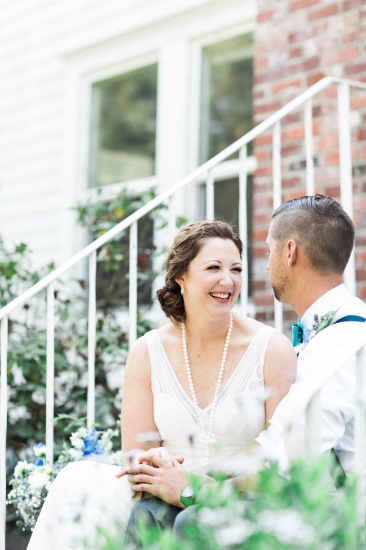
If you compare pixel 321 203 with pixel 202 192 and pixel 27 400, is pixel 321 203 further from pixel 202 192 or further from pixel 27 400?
pixel 202 192

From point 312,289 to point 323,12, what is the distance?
6.86 ft

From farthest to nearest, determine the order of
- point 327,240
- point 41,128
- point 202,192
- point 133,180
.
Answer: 1. point 41,128
2. point 133,180
3. point 202,192
4. point 327,240

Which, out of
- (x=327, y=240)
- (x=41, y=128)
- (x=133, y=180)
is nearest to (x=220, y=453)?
(x=327, y=240)

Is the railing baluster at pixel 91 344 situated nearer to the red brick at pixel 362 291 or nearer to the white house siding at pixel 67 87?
the red brick at pixel 362 291

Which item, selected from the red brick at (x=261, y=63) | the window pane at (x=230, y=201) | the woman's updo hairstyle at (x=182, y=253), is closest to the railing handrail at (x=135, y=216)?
the woman's updo hairstyle at (x=182, y=253)

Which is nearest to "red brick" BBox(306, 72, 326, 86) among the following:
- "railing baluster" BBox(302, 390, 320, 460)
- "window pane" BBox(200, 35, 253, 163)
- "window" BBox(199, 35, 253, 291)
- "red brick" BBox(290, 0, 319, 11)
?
"red brick" BBox(290, 0, 319, 11)

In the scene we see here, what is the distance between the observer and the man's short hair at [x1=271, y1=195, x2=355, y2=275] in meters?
2.45

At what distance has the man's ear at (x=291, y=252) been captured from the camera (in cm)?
246

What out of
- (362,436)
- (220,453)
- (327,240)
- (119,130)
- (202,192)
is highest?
(119,130)

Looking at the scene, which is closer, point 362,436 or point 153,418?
point 362,436

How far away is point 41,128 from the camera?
614cm

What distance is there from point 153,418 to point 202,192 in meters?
2.54

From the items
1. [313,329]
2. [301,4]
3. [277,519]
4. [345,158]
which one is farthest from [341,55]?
[277,519]

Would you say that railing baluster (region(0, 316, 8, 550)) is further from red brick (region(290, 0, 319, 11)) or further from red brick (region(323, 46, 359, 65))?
red brick (region(290, 0, 319, 11))
